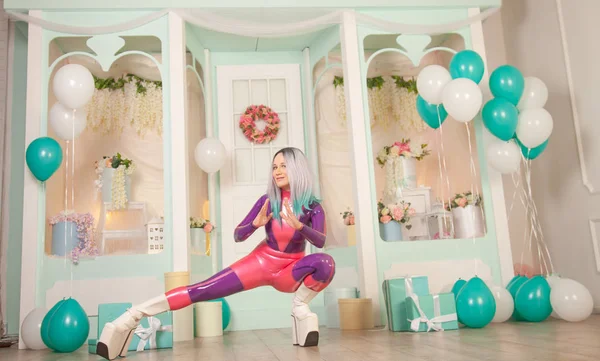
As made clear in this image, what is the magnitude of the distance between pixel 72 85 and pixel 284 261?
2.14 metres

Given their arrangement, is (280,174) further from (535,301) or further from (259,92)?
(259,92)

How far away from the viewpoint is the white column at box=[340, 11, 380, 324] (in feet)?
14.4

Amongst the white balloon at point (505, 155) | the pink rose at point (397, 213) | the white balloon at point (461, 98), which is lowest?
the pink rose at point (397, 213)

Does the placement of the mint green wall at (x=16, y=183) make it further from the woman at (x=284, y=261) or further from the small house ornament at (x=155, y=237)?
the woman at (x=284, y=261)

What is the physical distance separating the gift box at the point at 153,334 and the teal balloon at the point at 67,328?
16.6 inches

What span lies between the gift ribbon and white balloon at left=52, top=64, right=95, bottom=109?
1.75 metres

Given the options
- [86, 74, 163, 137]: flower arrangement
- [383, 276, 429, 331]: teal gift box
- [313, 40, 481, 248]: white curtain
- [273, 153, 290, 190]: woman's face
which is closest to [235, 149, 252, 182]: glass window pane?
[313, 40, 481, 248]: white curtain

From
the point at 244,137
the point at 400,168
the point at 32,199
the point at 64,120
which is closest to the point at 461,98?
the point at 400,168

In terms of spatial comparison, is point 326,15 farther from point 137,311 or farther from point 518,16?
point 137,311

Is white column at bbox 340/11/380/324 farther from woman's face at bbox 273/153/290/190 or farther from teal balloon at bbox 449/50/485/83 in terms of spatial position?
woman's face at bbox 273/153/290/190

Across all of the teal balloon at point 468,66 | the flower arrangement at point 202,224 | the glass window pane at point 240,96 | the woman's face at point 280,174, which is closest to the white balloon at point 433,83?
the teal balloon at point 468,66

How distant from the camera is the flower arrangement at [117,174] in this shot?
504 centimetres

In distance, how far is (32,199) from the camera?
4289mm

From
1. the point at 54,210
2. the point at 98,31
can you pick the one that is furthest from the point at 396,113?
the point at 54,210
